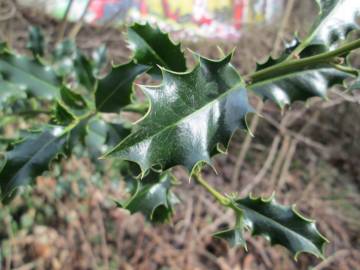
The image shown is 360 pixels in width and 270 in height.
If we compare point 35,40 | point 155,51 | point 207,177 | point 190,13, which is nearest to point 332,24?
point 155,51

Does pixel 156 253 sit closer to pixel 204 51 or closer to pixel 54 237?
pixel 54 237

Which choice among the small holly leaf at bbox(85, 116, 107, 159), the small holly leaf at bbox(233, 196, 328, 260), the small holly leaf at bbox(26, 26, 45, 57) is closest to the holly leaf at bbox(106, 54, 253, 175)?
the small holly leaf at bbox(233, 196, 328, 260)

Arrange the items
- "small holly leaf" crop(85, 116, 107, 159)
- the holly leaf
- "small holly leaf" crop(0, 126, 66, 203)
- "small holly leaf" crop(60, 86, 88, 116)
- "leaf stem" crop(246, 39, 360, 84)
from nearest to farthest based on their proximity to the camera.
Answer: the holly leaf
"leaf stem" crop(246, 39, 360, 84)
"small holly leaf" crop(0, 126, 66, 203)
"small holly leaf" crop(60, 86, 88, 116)
"small holly leaf" crop(85, 116, 107, 159)

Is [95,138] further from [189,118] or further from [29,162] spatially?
[189,118]

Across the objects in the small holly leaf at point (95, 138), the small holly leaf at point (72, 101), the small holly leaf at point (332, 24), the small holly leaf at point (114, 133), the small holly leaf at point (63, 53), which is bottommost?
the small holly leaf at point (95, 138)

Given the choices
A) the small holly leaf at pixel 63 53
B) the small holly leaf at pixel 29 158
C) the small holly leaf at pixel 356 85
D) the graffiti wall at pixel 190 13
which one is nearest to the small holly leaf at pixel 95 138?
the small holly leaf at pixel 29 158

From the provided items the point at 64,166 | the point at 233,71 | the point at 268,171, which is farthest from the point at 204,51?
the point at 233,71

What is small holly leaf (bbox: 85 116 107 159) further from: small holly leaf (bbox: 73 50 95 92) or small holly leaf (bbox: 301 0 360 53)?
small holly leaf (bbox: 301 0 360 53)

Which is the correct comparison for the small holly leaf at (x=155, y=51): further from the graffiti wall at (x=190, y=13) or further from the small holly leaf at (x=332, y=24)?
the graffiti wall at (x=190, y=13)
